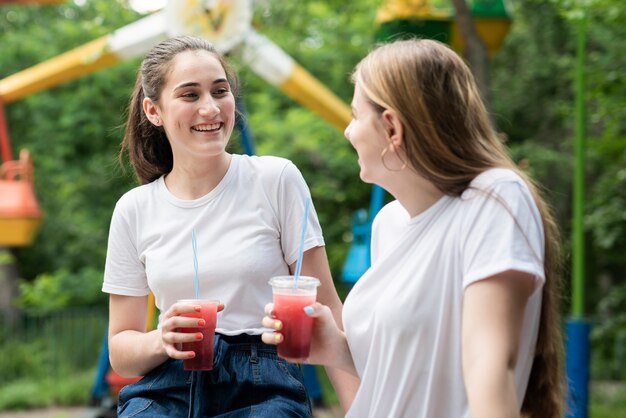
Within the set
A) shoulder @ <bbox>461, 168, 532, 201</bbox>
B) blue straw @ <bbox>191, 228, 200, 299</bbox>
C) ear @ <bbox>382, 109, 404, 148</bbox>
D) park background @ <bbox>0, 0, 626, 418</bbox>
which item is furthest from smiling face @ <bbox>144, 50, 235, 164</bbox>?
park background @ <bbox>0, 0, 626, 418</bbox>

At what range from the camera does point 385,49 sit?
210 centimetres

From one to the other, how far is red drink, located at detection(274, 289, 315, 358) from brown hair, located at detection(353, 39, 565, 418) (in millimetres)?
422

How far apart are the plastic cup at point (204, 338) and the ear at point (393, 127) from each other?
64 cm

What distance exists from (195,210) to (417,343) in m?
0.95

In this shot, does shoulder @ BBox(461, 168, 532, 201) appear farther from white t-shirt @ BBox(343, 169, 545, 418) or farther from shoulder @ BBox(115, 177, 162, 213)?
shoulder @ BBox(115, 177, 162, 213)

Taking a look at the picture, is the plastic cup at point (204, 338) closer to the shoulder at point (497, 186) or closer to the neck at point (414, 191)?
the neck at point (414, 191)

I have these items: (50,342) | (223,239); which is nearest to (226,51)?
(223,239)

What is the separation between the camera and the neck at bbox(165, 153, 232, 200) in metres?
2.77

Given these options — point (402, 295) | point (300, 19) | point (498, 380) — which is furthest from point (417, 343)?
point (300, 19)

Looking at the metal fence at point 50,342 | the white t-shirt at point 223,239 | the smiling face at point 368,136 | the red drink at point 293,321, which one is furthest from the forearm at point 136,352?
the metal fence at point 50,342

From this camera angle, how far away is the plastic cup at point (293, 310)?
219 centimetres

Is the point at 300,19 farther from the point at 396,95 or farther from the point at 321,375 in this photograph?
the point at 396,95

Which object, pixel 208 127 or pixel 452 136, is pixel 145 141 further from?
pixel 452 136

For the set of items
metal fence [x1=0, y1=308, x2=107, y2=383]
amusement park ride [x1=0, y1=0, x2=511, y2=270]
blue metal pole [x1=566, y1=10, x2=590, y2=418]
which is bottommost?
metal fence [x1=0, y1=308, x2=107, y2=383]
